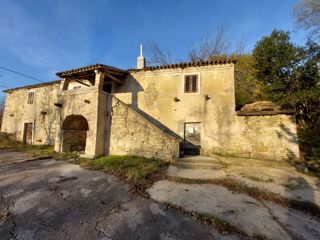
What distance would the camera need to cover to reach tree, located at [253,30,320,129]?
9.06 meters

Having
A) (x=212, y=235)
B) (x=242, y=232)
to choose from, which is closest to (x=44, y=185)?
(x=212, y=235)

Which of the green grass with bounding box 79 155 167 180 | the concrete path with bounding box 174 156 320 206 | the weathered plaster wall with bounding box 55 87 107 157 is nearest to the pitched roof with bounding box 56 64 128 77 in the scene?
the weathered plaster wall with bounding box 55 87 107 157

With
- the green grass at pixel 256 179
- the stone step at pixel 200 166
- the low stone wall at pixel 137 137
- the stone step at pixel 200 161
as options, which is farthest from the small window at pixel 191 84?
the green grass at pixel 256 179

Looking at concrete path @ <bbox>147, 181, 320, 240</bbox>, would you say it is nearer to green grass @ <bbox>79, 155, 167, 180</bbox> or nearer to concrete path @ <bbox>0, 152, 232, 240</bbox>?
concrete path @ <bbox>0, 152, 232, 240</bbox>

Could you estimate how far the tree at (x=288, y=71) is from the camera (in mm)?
9062

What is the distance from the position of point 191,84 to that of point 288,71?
5404 millimetres

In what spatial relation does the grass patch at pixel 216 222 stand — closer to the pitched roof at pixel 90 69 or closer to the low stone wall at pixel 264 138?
the low stone wall at pixel 264 138

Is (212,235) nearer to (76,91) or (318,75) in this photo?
(76,91)

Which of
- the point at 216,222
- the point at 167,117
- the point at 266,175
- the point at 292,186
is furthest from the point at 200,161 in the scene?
the point at 216,222

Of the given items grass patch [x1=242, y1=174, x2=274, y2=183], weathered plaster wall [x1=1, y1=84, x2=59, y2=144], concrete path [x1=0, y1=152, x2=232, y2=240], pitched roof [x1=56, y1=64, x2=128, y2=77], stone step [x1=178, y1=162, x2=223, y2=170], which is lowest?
concrete path [x1=0, y1=152, x2=232, y2=240]

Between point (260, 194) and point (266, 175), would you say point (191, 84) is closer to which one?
point (266, 175)

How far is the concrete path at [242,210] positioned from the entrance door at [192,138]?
452 cm

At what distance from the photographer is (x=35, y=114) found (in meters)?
15.6

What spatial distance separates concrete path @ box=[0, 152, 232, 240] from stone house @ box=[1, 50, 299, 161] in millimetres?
3296
